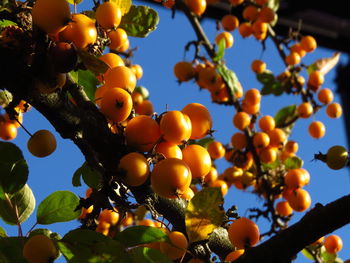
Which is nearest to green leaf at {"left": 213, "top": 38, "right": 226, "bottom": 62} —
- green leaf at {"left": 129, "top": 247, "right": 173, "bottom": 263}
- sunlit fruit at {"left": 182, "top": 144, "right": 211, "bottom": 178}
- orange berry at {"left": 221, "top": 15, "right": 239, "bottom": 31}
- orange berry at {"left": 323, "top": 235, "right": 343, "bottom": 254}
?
orange berry at {"left": 221, "top": 15, "right": 239, "bottom": 31}

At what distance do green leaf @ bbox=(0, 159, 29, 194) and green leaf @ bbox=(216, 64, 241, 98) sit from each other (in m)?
1.75

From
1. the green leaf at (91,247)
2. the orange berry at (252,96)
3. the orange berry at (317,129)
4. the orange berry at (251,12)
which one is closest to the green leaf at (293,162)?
the orange berry at (252,96)

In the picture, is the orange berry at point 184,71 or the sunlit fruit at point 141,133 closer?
the sunlit fruit at point 141,133

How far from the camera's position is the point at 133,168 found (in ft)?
3.34

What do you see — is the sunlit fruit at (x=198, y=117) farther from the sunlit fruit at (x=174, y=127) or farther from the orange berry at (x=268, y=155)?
the orange berry at (x=268, y=155)

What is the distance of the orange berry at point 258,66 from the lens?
3.63 meters

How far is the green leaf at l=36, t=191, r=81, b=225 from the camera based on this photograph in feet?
4.33

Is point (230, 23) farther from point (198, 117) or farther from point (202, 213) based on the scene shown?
point (202, 213)

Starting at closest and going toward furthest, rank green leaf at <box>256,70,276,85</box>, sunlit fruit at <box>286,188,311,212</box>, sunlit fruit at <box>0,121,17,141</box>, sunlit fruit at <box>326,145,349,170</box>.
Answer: sunlit fruit at <box>326,145,349,170</box> < sunlit fruit at <box>0,121,17,141</box> < sunlit fruit at <box>286,188,311,212</box> < green leaf at <box>256,70,276,85</box>

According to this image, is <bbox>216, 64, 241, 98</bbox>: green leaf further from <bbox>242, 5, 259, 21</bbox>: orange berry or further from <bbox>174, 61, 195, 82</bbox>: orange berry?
<bbox>242, 5, 259, 21</bbox>: orange berry

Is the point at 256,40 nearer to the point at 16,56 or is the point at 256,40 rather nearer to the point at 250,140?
the point at 250,140

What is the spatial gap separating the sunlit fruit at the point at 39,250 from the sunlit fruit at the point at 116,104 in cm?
36

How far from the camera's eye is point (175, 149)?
1.17 m

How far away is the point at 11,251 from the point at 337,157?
1285 millimetres
